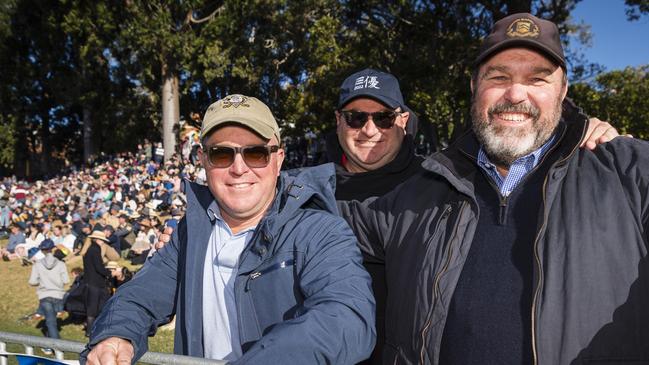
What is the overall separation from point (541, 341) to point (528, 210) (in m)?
0.49

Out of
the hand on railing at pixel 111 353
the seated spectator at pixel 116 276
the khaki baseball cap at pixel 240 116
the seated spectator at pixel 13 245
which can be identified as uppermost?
the khaki baseball cap at pixel 240 116

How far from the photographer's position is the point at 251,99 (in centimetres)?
218

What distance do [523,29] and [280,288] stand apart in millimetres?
1396

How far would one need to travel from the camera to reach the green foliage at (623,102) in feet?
61.5

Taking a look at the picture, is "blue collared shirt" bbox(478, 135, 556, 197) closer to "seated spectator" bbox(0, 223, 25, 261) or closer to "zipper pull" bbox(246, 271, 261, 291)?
"zipper pull" bbox(246, 271, 261, 291)

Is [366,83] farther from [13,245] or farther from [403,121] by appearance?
[13,245]

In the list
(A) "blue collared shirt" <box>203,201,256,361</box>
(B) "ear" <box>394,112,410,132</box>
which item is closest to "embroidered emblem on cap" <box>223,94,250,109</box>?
(A) "blue collared shirt" <box>203,201,256,361</box>

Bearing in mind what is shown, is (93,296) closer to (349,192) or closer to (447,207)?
(349,192)

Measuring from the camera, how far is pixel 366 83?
3189 millimetres

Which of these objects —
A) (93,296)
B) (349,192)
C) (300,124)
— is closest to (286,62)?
(300,124)

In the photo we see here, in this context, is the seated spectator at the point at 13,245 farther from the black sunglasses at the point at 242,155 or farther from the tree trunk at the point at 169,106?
the black sunglasses at the point at 242,155

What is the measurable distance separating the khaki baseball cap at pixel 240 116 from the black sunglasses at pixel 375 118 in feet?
3.62

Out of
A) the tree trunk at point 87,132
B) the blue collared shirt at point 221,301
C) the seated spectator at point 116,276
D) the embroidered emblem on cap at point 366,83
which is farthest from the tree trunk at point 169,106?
the blue collared shirt at point 221,301

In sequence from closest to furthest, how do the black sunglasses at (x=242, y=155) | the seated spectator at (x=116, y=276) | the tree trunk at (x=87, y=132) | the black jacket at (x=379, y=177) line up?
the black sunglasses at (x=242, y=155) < the black jacket at (x=379, y=177) < the seated spectator at (x=116, y=276) < the tree trunk at (x=87, y=132)
